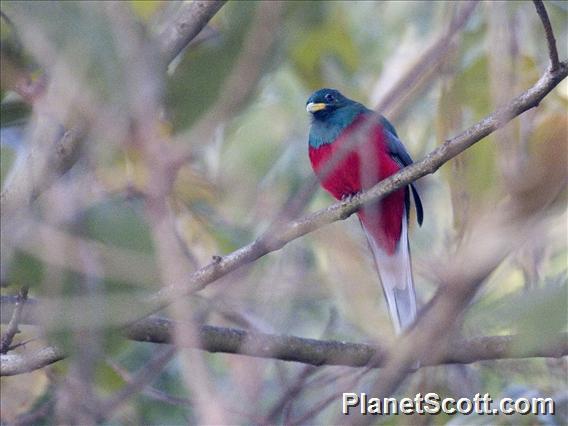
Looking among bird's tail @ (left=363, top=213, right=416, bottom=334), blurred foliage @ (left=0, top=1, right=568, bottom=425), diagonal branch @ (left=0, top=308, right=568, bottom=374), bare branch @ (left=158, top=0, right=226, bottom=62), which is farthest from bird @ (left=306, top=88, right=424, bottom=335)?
bare branch @ (left=158, top=0, right=226, bottom=62)

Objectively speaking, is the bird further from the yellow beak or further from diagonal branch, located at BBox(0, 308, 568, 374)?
diagonal branch, located at BBox(0, 308, 568, 374)

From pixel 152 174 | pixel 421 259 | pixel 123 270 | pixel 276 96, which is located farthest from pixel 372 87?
pixel 152 174

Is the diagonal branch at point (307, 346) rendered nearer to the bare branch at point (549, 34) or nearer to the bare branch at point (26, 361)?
the bare branch at point (26, 361)

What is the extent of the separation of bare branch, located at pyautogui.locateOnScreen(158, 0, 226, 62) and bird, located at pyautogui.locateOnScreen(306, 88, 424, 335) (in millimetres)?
1426

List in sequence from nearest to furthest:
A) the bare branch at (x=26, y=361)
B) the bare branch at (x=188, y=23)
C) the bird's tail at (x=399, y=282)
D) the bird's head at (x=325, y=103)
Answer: the bare branch at (x=26, y=361), the bare branch at (x=188, y=23), the bird's tail at (x=399, y=282), the bird's head at (x=325, y=103)

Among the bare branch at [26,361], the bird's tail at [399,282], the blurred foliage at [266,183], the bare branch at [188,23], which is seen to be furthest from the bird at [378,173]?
the bare branch at [26,361]

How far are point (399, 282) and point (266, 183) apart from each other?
0.92 metres

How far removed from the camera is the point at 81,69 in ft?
5.57

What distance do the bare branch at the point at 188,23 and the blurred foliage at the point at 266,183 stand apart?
91 millimetres

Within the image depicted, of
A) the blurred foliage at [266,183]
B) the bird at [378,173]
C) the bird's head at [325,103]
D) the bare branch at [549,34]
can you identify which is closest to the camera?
the blurred foliage at [266,183]

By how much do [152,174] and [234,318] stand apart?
2.74 meters

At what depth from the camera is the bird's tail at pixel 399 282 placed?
4.41 m

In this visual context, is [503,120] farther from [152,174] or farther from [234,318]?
[234,318]

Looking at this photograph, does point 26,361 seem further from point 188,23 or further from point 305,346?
point 188,23
